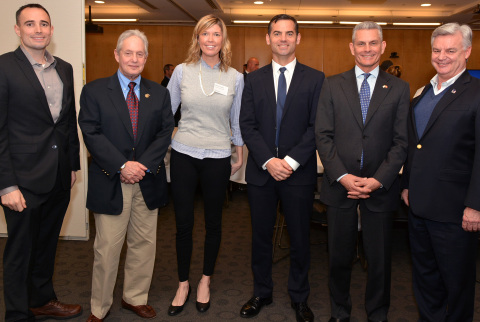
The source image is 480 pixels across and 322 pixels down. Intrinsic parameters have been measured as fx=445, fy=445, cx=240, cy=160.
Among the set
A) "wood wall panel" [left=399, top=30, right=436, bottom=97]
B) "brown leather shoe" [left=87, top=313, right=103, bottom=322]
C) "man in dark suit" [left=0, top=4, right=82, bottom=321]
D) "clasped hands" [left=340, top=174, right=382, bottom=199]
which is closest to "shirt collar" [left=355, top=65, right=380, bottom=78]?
"clasped hands" [left=340, top=174, right=382, bottom=199]

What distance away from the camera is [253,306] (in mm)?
2938

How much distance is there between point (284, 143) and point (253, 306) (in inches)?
43.5

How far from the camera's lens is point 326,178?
263cm

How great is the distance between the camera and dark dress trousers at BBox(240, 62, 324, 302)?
2705 mm

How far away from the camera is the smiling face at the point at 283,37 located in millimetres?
2676

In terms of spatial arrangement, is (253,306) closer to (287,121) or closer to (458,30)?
(287,121)

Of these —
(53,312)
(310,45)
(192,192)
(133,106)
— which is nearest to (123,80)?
(133,106)

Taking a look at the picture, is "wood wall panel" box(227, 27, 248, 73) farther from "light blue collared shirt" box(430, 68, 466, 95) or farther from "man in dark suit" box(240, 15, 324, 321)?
"light blue collared shirt" box(430, 68, 466, 95)

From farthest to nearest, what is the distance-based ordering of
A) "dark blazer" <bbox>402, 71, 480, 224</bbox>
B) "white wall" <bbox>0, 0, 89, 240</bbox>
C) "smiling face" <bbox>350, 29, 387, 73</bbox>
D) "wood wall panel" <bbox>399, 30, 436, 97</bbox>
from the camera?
"wood wall panel" <bbox>399, 30, 436, 97</bbox>
"white wall" <bbox>0, 0, 89, 240</bbox>
"smiling face" <bbox>350, 29, 387, 73</bbox>
"dark blazer" <bbox>402, 71, 480, 224</bbox>

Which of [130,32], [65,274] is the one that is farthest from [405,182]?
[65,274]

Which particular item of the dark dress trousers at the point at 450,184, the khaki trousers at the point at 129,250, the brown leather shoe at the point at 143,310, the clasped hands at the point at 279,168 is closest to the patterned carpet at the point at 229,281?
the brown leather shoe at the point at 143,310

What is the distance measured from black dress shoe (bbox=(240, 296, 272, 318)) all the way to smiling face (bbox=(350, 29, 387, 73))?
1.65 meters

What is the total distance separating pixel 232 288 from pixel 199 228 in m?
1.60

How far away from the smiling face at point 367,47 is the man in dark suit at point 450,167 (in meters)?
0.29
